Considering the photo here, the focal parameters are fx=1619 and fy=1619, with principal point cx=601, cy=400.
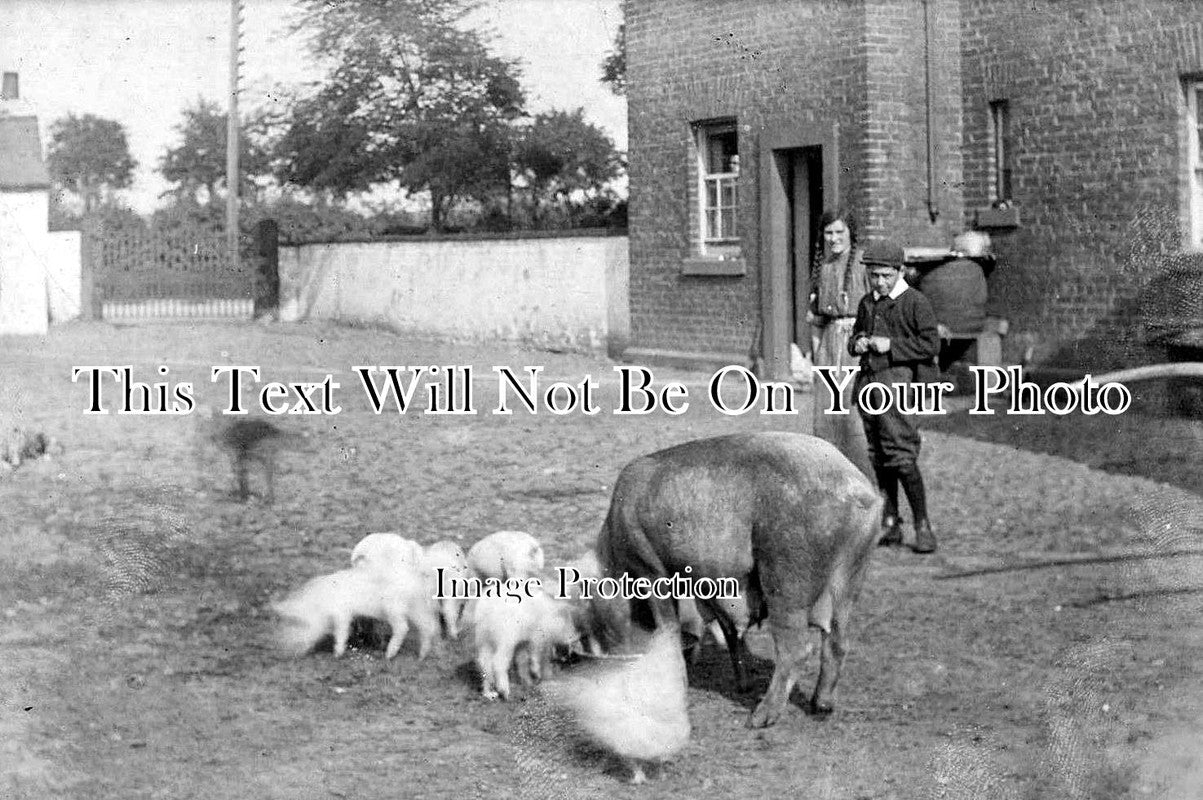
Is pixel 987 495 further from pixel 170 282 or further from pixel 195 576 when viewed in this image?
pixel 170 282

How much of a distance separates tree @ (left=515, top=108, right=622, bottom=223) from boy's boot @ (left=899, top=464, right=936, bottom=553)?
6675 mm

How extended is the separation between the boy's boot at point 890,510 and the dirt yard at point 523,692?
249 mm

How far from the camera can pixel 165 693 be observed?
636 centimetres

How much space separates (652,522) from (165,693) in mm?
2075

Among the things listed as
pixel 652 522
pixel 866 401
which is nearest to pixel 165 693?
pixel 652 522

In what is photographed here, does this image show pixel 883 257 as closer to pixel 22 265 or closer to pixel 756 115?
pixel 756 115

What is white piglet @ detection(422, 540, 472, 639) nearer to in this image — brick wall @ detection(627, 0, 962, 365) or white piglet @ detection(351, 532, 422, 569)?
white piglet @ detection(351, 532, 422, 569)

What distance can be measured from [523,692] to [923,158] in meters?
11.1

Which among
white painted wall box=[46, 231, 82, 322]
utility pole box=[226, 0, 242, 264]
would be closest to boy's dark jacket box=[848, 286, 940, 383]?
utility pole box=[226, 0, 242, 264]

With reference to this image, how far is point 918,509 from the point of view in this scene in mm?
9156

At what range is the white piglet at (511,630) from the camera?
627 cm

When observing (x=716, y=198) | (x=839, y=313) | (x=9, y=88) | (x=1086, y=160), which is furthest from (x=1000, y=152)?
(x=9, y=88)

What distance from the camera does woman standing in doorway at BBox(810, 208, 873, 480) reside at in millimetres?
9500

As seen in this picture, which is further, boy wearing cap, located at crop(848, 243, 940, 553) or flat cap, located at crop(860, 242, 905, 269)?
boy wearing cap, located at crop(848, 243, 940, 553)
